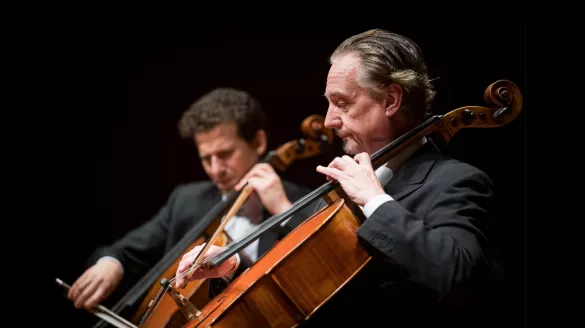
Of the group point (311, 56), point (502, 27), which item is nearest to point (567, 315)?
point (502, 27)

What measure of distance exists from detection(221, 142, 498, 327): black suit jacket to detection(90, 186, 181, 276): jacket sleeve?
3.97 ft

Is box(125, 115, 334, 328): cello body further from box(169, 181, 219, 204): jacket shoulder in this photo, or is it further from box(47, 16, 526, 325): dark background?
box(169, 181, 219, 204): jacket shoulder

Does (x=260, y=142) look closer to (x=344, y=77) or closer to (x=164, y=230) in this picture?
(x=164, y=230)

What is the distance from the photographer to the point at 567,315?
1.97m

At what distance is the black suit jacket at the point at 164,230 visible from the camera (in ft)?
8.07

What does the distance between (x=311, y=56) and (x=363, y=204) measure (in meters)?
1.23

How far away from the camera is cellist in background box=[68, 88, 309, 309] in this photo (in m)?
2.28

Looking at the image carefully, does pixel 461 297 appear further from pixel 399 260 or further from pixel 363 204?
pixel 363 204

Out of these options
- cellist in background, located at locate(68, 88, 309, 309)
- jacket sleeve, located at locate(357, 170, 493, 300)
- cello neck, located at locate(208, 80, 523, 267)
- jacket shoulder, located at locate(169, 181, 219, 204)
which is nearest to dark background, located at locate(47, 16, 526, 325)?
cellist in background, located at locate(68, 88, 309, 309)

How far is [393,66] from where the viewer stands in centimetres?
155

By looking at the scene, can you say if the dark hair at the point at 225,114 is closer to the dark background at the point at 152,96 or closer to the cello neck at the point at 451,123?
the dark background at the point at 152,96

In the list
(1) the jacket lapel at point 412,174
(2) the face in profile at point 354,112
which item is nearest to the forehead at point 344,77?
(2) the face in profile at point 354,112

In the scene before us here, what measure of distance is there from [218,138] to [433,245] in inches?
51.1

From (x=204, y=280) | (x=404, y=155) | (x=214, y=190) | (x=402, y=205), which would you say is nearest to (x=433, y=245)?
(x=402, y=205)
